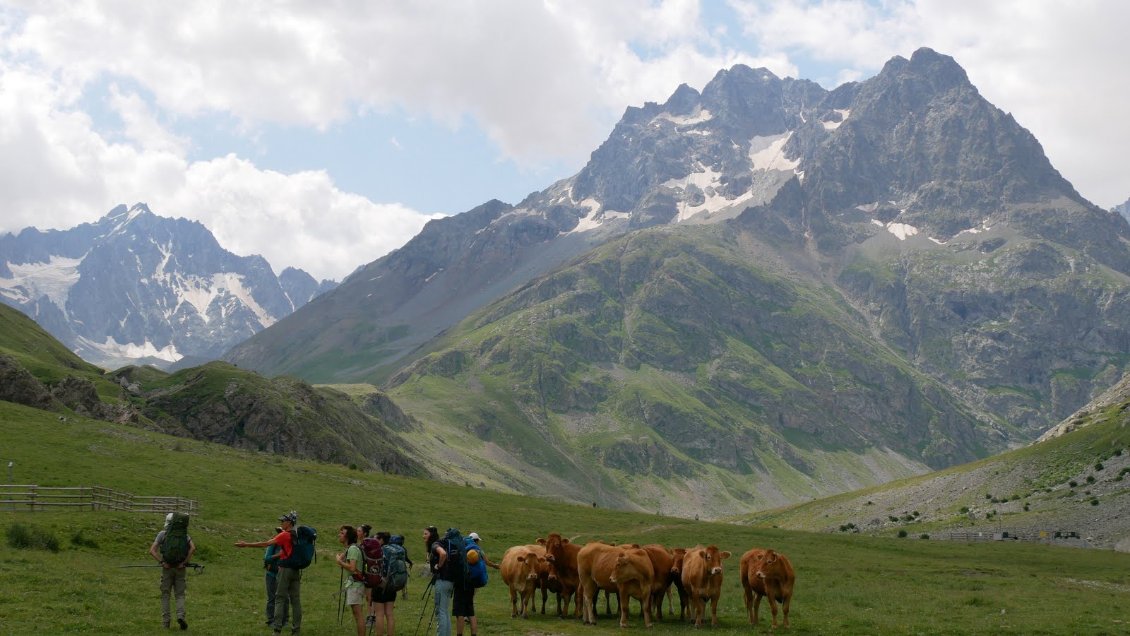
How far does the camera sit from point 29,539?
45.3 m

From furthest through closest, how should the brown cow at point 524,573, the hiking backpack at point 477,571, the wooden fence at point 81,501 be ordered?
the wooden fence at point 81,501 → the brown cow at point 524,573 → the hiking backpack at point 477,571

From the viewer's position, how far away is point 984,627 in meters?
37.2

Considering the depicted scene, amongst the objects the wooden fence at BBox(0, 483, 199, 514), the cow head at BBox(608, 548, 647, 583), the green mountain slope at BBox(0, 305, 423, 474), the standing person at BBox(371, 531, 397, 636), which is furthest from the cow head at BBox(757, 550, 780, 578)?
the green mountain slope at BBox(0, 305, 423, 474)

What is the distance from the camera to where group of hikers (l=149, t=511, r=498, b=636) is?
30.9 m

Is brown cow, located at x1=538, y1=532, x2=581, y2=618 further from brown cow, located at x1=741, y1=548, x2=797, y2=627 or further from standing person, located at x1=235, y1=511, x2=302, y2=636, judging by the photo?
standing person, located at x1=235, y1=511, x2=302, y2=636

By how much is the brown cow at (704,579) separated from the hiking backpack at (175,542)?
19.1 metres

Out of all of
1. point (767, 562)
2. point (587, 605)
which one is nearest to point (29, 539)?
point (587, 605)

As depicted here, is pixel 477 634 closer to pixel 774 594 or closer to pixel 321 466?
pixel 774 594

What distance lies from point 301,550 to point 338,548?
3699cm

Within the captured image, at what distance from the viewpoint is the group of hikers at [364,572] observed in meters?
30.9

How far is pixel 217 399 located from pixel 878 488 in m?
133

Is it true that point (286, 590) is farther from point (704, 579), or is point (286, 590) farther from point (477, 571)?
point (704, 579)

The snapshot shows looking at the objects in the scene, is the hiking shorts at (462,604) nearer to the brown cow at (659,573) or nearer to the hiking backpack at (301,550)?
the hiking backpack at (301,550)

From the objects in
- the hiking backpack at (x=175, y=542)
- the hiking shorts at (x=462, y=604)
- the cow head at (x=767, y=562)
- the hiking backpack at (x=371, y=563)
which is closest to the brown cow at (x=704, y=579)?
the cow head at (x=767, y=562)
